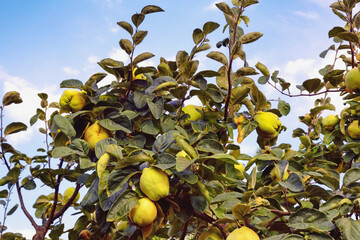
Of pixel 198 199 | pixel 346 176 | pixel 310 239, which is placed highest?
pixel 198 199

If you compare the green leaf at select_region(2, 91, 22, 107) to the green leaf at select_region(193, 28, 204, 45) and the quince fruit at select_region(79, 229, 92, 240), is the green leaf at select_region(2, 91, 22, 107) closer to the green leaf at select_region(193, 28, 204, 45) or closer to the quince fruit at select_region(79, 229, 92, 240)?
the quince fruit at select_region(79, 229, 92, 240)

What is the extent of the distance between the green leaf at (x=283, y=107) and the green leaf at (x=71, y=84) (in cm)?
104

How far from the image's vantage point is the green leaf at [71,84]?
1767 millimetres

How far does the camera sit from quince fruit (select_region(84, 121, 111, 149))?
5.29 ft

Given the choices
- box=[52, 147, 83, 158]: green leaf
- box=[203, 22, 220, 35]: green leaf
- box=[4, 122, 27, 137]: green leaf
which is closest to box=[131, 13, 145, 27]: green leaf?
box=[203, 22, 220, 35]: green leaf

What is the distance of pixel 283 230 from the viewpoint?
4.88 feet

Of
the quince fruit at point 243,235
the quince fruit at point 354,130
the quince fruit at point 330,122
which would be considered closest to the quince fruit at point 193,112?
the quince fruit at point 243,235

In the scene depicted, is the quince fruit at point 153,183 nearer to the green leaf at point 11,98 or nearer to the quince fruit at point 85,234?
the quince fruit at point 85,234

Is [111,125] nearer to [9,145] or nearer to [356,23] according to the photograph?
[9,145]

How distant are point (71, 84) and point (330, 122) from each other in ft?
6.41

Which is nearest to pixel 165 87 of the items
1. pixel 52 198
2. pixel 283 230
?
pixel 283 230

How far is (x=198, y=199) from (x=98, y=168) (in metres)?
0.40

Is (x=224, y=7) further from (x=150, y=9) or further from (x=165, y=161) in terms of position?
(x=165, y=161)

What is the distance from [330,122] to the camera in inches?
109
